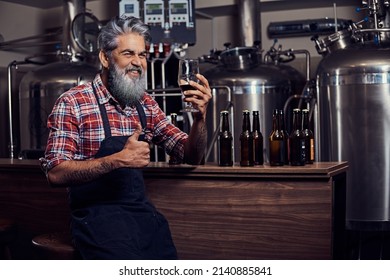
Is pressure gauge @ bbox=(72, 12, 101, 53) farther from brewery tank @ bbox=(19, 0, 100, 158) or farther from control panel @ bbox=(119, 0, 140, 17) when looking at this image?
control panel @ bbox=(119, 0, 140, 17)

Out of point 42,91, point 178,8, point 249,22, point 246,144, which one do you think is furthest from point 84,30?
point 246,144

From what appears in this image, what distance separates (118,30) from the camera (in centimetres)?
237

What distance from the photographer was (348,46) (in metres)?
4.36

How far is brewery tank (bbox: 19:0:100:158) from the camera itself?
545cm

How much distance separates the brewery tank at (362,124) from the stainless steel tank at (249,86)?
0.75m

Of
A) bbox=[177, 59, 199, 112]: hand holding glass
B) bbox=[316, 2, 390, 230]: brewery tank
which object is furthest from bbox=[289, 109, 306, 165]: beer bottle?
bbox=[316, 2, 390, 230]: brewery tank

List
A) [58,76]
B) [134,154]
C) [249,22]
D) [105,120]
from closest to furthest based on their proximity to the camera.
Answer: [134,154] → [105,120] → [58,76] → [249,22]

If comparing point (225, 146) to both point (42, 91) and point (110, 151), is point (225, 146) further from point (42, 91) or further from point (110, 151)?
point (42, 91)

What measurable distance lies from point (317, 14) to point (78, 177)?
4575 mm

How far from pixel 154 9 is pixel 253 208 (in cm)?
343
